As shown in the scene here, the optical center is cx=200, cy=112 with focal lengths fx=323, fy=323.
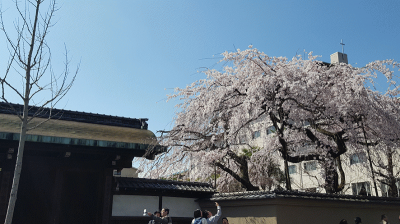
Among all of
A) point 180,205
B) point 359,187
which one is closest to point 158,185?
point 180,205

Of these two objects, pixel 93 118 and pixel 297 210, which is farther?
pixel 93 118

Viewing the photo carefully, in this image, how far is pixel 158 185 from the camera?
10.3 m

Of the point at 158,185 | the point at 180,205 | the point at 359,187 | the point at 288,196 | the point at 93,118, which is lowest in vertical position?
the point at 180,205

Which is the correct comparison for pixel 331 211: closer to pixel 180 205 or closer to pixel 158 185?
pixel 180 205

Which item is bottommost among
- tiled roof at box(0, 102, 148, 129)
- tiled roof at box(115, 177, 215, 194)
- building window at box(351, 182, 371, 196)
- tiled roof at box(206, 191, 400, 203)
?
tiled roof at box(206, 191, 400, 203)

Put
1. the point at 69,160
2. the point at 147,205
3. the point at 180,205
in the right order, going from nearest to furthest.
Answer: the point at 69,160, the point at 147,205, the point at 180,205

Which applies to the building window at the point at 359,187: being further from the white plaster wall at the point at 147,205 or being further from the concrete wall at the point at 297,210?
the white plaster wall at the point at 147,205

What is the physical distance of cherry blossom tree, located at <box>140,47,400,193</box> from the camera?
39.6ft

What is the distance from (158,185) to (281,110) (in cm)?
541

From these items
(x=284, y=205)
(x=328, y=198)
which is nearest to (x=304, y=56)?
(x=328, y=198)

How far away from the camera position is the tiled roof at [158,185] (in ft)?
31.5

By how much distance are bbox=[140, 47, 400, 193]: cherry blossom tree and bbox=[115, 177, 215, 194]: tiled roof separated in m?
2.56

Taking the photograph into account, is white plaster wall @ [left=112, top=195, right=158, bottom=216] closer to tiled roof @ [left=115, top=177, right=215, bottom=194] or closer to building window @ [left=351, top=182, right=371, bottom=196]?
tiled roof @ [left=115, top=177, right=215, bottom=194]

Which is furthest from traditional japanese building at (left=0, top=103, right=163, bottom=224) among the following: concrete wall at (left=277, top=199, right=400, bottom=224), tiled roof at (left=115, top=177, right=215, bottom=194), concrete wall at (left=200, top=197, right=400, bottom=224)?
concrete wall at (left=277, top=199, right=400, bottom=224)
